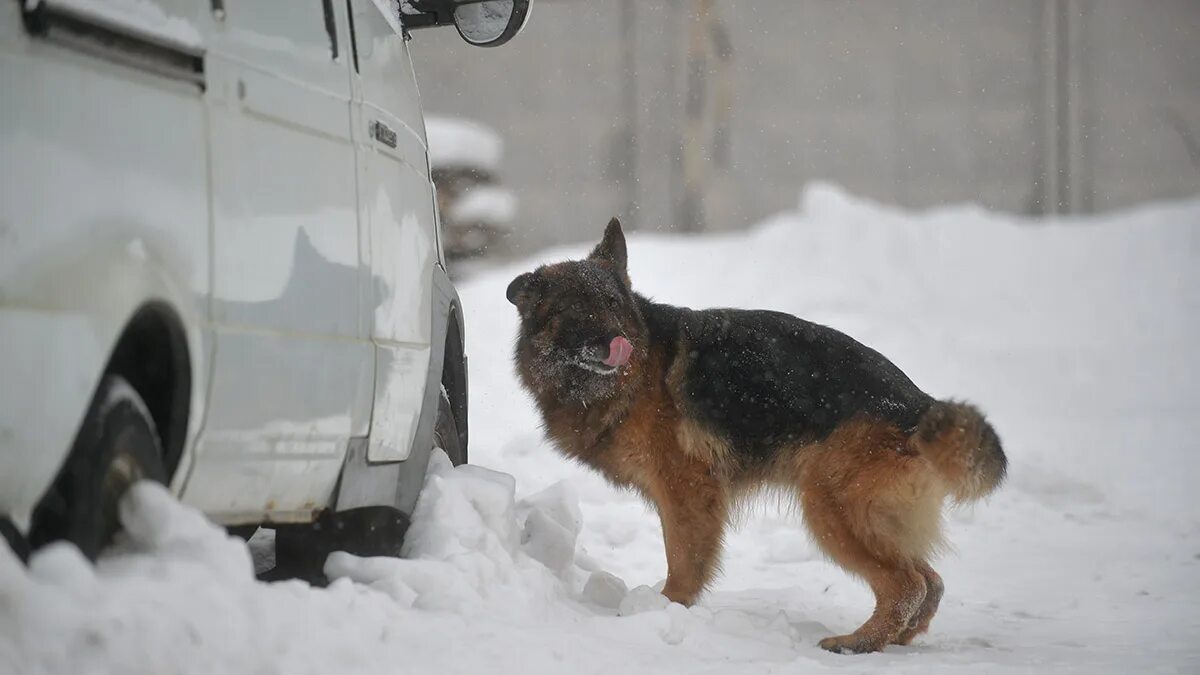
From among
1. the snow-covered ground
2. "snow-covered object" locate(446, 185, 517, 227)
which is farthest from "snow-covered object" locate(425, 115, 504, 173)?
the snow-covered ground

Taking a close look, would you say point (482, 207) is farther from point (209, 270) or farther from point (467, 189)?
point (209, 270)

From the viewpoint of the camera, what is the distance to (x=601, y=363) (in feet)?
18.4

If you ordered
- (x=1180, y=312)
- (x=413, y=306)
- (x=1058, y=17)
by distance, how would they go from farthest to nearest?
(x=1058, y=17)
(x=1180, y=312)
(x=413, y=306)

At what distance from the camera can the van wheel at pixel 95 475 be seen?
2537 millimetres

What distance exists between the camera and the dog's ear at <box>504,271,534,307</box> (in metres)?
5.86

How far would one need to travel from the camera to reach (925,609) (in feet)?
17.7

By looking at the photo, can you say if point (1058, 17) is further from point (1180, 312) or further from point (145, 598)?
point (145, 598)

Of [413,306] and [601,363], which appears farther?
[601,363]

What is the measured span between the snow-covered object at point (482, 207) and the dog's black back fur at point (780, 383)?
897 cm

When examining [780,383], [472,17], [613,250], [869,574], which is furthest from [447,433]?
[869,574]

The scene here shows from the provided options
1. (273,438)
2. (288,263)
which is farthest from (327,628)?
(288,263)

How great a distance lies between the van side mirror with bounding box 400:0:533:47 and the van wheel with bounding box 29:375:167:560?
301cm

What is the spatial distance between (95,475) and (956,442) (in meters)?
3.59

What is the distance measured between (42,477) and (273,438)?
40.4 inches
